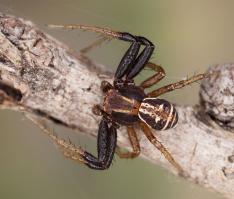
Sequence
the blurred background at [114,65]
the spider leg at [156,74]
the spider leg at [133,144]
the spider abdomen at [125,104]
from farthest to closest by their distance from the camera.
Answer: the blurred background at [114,65] → the spider leg at [156,74] → the spider abdomen at [125,104] → the spider leg at [133,144]

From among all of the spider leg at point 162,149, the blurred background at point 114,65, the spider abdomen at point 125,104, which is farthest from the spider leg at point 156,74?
the blurred background at point 114,65

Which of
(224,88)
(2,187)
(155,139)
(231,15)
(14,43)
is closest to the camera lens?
(14,43)

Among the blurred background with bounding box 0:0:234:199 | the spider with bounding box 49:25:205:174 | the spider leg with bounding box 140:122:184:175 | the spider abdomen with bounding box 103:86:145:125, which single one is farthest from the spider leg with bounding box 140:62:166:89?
the blurred background with bounding box 0:0:234:199

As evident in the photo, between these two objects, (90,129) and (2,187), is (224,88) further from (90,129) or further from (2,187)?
(2,187)

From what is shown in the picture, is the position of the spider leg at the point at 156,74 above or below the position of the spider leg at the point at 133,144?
above

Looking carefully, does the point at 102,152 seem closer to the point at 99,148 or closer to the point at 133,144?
the point at 99,148

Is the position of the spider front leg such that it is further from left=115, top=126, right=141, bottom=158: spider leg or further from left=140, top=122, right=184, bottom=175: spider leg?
left=140, top=122, right=184, bottom=175: spider leg

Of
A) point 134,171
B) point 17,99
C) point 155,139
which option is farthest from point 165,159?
point 134,171

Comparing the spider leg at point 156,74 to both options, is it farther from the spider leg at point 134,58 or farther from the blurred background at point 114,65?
the blurred background at point 114,65
